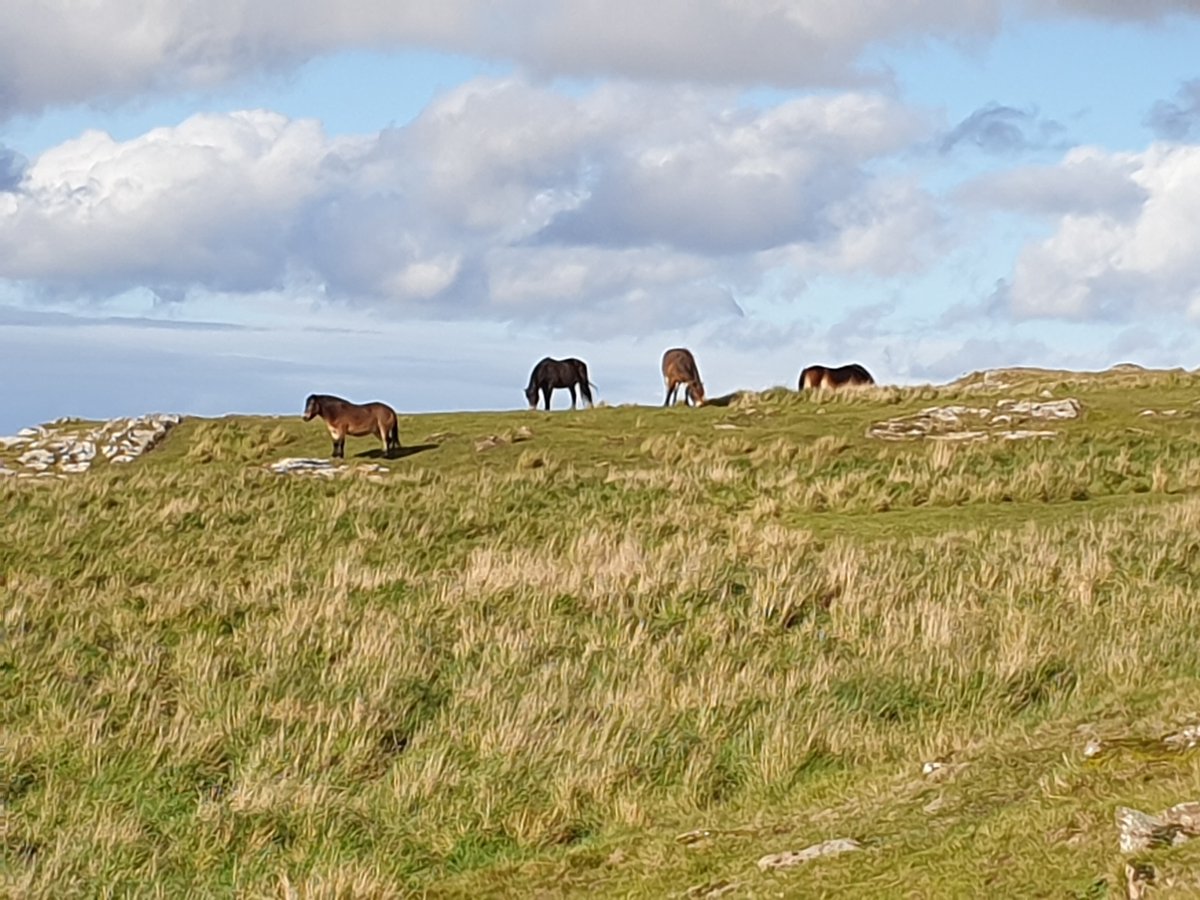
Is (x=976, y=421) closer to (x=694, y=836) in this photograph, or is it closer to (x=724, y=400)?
(x=724, y=400)

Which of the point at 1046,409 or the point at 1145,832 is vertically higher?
the point at 1046,409

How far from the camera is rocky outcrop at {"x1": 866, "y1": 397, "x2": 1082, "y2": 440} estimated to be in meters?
30.3

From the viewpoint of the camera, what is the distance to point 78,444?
35.3 metres

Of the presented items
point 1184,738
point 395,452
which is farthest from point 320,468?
point 1184,738

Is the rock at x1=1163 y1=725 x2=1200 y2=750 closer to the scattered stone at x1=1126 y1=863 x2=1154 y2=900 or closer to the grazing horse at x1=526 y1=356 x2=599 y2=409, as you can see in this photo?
the scattered stone at x1=1126 y1=863 x2=1154 y2=900

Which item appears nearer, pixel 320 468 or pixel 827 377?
pixel 320 468

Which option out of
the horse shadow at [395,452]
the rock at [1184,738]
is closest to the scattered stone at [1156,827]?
the rock at [1184,738]

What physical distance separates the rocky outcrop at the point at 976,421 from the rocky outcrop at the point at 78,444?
58.2ft

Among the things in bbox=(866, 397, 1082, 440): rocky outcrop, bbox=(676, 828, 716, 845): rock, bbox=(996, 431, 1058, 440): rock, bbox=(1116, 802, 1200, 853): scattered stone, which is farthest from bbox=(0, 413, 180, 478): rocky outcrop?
bbox=(1116, 802, 1200, 853): scattered stone

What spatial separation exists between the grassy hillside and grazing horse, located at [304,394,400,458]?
26.0ft

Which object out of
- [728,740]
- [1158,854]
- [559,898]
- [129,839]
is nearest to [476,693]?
[728,740]

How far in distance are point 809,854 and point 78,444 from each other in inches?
1247

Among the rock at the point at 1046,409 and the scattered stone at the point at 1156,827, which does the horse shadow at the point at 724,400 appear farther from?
the scattered stone at the point at 1156,827

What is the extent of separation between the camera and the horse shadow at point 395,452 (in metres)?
32.0
